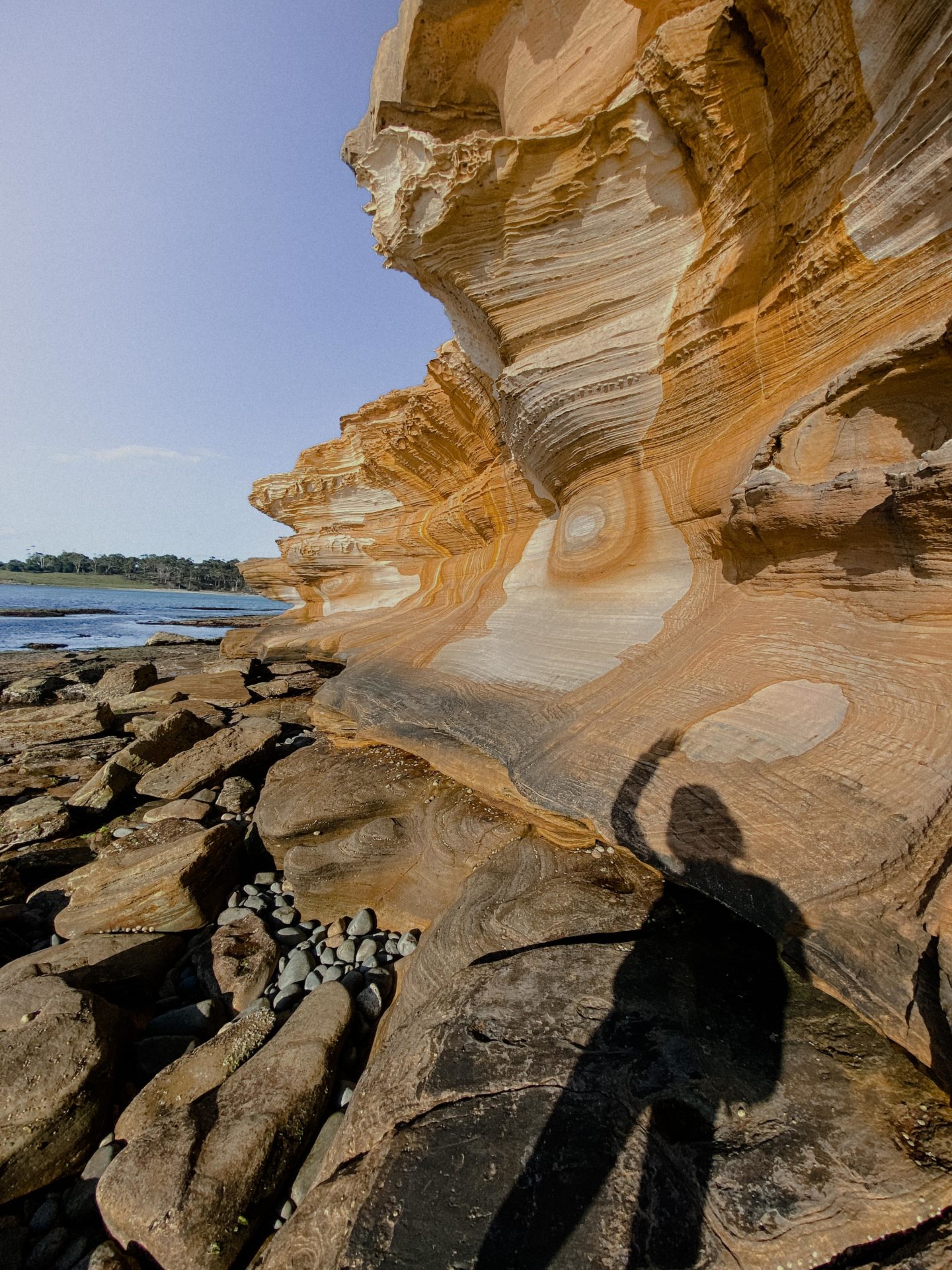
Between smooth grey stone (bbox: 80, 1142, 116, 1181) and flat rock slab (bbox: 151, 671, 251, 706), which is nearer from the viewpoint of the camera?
smooth grey stone (bbox: 80, 1142, 116, 1181)

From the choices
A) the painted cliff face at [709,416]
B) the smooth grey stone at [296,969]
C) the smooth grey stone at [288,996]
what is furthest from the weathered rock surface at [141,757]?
the smooth grey stone at [288,996]

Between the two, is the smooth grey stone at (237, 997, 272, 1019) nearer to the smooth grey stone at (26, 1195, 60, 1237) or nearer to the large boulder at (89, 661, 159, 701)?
the smooth grey stone at (26, 1195, 60, 1237)

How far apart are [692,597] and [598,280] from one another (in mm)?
2372

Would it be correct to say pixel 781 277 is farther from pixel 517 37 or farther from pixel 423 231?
pixel 517 37

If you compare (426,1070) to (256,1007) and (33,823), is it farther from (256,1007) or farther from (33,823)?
(33,823)

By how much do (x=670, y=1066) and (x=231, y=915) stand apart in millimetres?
2997

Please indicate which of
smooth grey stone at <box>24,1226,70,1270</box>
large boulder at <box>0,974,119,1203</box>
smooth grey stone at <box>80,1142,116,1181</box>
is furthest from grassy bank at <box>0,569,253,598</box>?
smooth grey stone at <box>24,1226,70,1270</box>

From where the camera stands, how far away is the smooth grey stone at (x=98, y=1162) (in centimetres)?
200

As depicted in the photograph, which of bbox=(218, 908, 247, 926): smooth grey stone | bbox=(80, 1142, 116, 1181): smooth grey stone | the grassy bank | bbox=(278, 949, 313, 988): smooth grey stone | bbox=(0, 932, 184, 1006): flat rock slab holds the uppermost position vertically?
the grassy bank

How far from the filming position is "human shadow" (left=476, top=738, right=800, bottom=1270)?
1.29 metres

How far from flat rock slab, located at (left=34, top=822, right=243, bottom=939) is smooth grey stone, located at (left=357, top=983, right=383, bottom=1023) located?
1.43 m

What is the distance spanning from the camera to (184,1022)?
2.65 metres

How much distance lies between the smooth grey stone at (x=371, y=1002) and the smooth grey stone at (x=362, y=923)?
1.88 ft

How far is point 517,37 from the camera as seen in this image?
12.6 feet
